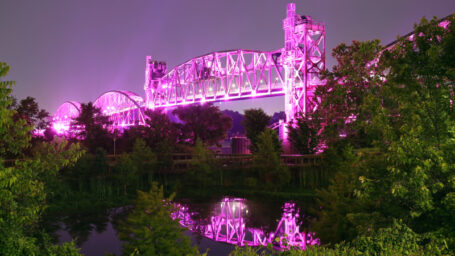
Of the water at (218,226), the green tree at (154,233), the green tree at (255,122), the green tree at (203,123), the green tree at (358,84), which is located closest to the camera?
the green tree at (154,233)

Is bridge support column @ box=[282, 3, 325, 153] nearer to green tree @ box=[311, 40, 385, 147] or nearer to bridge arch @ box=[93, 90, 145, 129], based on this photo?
green tree @ box=[311, 40, 385, 147]

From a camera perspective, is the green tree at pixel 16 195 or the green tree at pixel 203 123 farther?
the green tree at pixel 203 123

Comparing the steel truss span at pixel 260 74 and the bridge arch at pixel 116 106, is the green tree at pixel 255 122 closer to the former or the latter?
the steel truss span at pixel 260 74

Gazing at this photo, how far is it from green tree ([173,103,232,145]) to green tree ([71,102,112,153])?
11.7 m

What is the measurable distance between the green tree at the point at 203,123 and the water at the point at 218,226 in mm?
26400

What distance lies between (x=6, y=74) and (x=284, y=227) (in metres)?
16.0

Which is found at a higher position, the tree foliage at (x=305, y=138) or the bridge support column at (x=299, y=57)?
the bridge support column at (x=299, y=57)

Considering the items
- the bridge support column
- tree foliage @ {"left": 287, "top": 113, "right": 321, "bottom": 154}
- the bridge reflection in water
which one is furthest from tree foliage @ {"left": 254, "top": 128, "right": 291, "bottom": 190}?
the bridge support column

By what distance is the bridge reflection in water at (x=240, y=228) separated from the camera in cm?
1838

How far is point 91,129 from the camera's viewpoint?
43.6m

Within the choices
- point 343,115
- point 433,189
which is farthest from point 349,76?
point 433,189

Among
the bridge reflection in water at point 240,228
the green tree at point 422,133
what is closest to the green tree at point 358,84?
the green tree at point 422,133

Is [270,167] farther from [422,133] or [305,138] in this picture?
[422,133]

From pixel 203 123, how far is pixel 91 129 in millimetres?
15946
